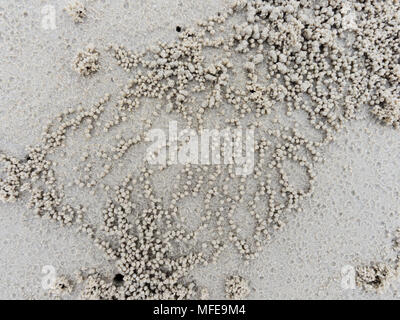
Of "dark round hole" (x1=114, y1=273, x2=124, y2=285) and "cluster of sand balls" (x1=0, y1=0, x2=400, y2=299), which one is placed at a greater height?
"cluster of sand balls" (x1=0, y1=0, x2=400, y2=299)

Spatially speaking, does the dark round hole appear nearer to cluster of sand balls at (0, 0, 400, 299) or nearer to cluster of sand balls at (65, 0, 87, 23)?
cluster of sand balls at (0, 0, 400, 299)

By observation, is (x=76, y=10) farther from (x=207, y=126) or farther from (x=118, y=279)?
(x=118, y=279)

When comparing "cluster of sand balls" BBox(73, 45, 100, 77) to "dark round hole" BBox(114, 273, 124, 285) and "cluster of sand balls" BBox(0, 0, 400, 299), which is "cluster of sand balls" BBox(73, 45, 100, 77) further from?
"dark round hole" BBox(114, 273, 124, 285)

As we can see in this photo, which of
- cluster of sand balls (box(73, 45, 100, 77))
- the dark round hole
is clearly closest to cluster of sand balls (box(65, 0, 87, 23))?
cluster of sand balls (box(73, 45, 100, 77))

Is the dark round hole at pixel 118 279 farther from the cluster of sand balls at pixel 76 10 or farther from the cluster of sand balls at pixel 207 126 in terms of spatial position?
the cluster of sand balls at pixel 76 10

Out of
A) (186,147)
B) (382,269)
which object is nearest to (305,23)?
(186,147)

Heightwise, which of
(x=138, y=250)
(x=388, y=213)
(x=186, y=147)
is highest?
(x=186, y=147)

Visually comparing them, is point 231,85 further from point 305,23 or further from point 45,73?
point 45,73

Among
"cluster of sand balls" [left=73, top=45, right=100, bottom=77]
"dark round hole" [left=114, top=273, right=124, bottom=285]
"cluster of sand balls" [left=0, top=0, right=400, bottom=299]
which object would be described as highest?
"cluster of sand balls" [left=73, top=45, right=100, bottom=77]
